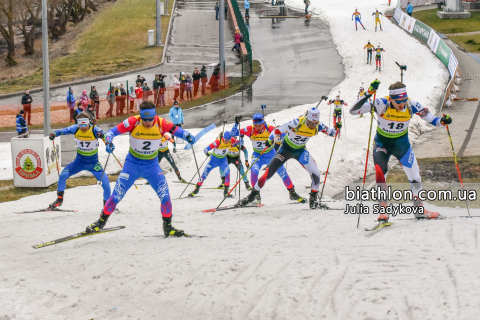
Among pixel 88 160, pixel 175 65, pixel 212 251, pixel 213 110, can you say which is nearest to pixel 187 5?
pixel 175 65

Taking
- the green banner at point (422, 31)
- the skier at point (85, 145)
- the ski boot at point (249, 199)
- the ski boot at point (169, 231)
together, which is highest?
the green banner at point (422, 31)

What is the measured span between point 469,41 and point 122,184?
128 ft

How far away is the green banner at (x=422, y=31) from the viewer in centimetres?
3869

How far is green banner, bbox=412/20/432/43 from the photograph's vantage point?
38.7m

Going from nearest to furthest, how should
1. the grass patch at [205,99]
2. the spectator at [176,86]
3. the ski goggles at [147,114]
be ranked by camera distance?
the ski goggles at [147,114], the grass patch at [205,99], the spectator at [176,86]

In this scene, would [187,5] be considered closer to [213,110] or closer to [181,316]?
[213,110]

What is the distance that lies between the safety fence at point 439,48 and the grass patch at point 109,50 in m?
19.5

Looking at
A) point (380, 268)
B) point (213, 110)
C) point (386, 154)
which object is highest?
point (386, 154)

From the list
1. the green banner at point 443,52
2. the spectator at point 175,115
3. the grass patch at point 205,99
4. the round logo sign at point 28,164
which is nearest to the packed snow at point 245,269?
the round logo sign at point 28,164

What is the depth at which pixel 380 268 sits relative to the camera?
691 centimetres

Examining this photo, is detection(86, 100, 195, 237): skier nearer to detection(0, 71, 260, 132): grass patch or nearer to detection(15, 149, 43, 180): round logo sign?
detection(15, 149, 43, 180): round logo sign

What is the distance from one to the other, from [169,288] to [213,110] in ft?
73.0

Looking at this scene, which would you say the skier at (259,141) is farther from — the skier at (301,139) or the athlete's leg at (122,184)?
the athlete's leg at (122,184)

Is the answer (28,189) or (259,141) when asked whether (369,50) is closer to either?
(259,141)
